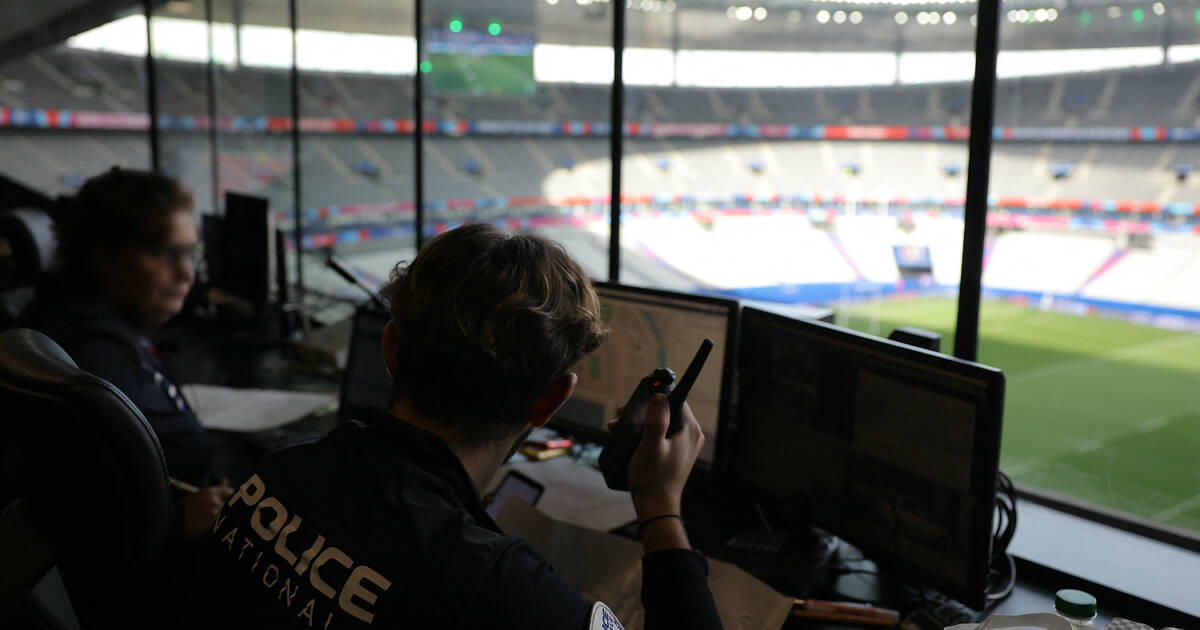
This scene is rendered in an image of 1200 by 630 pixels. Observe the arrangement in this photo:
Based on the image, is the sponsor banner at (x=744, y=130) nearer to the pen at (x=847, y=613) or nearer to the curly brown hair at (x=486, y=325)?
the pen at (x=847, y=613)

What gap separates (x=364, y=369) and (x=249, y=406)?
45 cm

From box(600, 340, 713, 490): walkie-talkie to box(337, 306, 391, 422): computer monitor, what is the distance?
1.09 metres

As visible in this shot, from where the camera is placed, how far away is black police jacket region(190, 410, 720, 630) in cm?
65

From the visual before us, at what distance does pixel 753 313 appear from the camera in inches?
57.8

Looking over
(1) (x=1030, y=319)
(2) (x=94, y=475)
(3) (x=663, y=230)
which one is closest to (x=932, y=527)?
(2) (x=94, y=475)

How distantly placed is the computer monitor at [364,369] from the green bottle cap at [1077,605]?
1436 mm

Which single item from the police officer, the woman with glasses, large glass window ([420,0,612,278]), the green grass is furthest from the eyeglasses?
the green grass

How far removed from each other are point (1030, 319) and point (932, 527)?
530 inches

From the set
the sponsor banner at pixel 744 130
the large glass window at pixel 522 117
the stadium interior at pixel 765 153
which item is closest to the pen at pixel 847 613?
the stadium interior at pixel 765 153

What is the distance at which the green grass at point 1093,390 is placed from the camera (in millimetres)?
5984

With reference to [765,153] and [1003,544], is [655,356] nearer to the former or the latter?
[1003,544]

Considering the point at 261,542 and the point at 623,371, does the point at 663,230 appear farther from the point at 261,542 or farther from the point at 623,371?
the point at 261,542

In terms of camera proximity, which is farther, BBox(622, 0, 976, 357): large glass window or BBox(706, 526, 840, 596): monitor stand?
BBox(622, 0, 976, 357): large glass window

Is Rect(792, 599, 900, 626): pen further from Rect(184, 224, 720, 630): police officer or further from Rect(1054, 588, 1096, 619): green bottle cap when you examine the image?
Rect(184, 224, 720, 630): police officer
